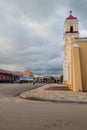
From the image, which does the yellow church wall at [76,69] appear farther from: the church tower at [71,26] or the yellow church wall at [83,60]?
the church tower at [71,26]

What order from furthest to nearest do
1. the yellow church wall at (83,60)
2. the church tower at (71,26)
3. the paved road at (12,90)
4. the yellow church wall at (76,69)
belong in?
the church tower at (71,26), the yellow church wall at (83,60), the yellow church wall at (76,69), the paved road at (12,90)

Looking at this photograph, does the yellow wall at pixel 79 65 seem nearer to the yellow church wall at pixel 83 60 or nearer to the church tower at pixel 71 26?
the yellow church wall at pixel 83 60

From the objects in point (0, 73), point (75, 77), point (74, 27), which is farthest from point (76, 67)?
point (0, 73)

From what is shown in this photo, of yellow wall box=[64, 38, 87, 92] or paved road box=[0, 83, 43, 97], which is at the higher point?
yellow wall box=[64, 38, 87, 92]

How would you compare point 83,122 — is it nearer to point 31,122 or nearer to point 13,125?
point 31,122

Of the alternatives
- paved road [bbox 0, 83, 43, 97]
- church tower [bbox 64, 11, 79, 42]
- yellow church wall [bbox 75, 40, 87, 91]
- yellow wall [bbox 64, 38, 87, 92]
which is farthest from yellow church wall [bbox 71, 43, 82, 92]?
church tower [bbox 64, 11, 79, 42]

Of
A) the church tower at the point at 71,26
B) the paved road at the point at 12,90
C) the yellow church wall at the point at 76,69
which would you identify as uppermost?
the church tower at the point at 71,26

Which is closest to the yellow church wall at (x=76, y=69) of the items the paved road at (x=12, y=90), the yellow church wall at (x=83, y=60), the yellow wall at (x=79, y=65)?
the yellow wall at (x=79, y=65)

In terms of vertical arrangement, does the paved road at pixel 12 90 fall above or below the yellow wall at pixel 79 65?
below

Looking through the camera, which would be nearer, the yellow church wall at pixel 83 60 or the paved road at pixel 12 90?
the paved road at pixel 12 90

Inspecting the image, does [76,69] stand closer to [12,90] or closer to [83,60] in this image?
[83,60]

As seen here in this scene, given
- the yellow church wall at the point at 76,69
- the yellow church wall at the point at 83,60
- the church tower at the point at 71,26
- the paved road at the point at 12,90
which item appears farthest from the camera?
the church tower at the point at 71,26

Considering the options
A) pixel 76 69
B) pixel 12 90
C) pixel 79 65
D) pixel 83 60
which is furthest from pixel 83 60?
pixel 12 90

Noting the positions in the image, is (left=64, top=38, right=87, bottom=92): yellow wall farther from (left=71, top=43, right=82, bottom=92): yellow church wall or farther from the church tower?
the church tower
